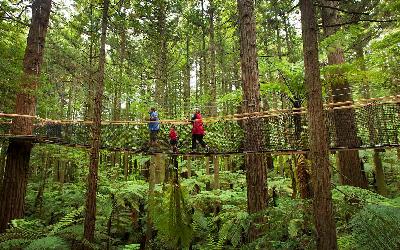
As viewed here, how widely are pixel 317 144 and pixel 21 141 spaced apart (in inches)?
361

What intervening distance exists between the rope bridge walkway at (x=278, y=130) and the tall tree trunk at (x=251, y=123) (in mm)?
270

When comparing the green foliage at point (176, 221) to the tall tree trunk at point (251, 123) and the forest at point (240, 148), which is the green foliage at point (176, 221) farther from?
the tall tree trunk at point (251, 123)

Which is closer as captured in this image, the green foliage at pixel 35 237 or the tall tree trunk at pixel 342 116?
the green foliage at pixel 35 237

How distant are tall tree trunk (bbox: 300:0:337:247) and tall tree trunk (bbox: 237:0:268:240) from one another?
9.75 ft

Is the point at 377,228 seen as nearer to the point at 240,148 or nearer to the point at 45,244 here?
the point at 240,148

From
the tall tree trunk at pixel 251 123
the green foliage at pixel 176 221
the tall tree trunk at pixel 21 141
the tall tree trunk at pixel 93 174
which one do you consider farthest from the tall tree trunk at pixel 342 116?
the tall tree trunk at pixel 21 141

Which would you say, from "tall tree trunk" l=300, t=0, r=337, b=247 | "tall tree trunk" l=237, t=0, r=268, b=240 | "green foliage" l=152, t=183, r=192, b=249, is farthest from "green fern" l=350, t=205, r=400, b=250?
"tall tree trunk" l=237, t=0, r=268, b=240

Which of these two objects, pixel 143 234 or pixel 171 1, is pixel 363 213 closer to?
pixel 143 234

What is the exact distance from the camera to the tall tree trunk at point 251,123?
7.10 meters

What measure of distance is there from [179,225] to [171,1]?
538 inches

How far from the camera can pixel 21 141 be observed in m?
9.97

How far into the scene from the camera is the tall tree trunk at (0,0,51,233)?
9.69 meters

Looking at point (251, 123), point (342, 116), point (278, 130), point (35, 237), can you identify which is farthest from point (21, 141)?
point (342, 116)

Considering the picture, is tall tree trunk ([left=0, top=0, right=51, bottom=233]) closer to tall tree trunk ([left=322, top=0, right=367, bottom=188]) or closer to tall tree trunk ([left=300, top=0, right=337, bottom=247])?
tall tree trunk ([left=300, top=0, right=337, bottom=247])
